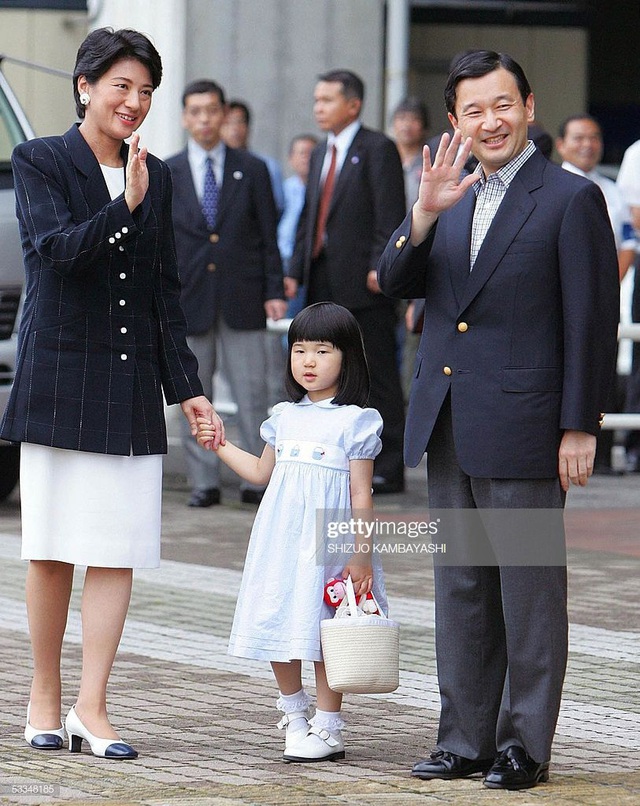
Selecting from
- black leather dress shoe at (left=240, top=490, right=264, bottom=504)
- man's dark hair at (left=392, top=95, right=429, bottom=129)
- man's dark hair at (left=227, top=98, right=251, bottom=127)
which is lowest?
black leather dress shoe at (left=240, top=490, right=264, bottom=504)

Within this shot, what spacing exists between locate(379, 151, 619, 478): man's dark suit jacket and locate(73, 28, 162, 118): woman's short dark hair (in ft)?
3.07

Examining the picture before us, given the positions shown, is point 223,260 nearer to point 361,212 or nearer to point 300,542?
point 361,212

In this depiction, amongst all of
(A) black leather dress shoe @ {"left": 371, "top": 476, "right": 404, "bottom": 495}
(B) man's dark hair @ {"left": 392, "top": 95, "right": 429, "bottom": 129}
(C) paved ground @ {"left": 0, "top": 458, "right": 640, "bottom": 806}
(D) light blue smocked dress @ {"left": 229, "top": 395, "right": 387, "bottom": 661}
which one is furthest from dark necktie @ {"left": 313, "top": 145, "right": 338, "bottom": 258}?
(D) light blue smocked dress @ {"left": 229, "top": 395, "right": 387, "bottom": 661}

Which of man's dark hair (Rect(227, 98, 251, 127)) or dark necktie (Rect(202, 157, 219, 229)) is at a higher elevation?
man's dark hair (Rect(227, 98, 251, 127))

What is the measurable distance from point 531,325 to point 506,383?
0.54ft

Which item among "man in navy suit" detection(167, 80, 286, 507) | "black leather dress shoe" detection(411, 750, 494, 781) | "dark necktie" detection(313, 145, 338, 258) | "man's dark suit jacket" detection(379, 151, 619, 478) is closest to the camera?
"man's dark suit jacket" detection(379, 151, 619, 478)

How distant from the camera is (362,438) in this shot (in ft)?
17.6

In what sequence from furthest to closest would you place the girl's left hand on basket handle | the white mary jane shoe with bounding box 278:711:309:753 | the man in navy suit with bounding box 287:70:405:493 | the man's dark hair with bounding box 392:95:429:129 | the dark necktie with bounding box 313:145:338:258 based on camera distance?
the man's dark hair with bounding box 392:95:429:129
the dark necktie with bounding box 313:145:338:258
the man in navy suit with bounding box 287:70:405:493
the white mary jane shoe with bounding box 278:711:309:753
the girl's left hand on basket handle

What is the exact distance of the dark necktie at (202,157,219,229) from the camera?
1104 cm

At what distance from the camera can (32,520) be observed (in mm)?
5461

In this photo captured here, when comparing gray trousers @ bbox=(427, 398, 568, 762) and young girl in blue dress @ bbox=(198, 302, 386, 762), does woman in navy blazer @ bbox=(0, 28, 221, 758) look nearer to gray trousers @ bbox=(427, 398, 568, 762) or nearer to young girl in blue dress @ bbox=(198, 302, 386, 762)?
young girl in blue dress @ bbox=(198, 302, 386, 762)

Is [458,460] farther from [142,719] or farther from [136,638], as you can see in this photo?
[136,638]

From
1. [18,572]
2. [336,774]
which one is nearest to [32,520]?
[336,774]

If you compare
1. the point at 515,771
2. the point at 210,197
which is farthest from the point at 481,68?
the point at 210,197
